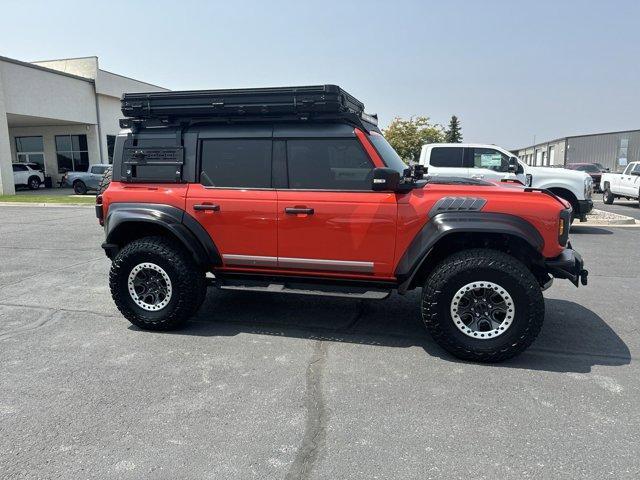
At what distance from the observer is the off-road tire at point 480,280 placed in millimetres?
3828

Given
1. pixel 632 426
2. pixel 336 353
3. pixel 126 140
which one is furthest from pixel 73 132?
pixel 632 426

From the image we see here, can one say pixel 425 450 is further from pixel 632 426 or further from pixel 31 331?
pixel 31 331

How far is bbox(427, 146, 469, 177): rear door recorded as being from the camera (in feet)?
37.7

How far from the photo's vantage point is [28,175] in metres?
28.7

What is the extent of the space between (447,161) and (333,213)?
323 inches

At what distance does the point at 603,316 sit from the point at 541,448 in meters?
2.96

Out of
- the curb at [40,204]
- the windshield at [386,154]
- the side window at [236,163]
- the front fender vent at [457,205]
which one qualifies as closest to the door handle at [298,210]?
the side window at [236,163]

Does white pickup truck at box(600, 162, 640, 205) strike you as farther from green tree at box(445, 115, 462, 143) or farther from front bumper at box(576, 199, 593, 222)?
green tree at box(445, 115, 462, 143)

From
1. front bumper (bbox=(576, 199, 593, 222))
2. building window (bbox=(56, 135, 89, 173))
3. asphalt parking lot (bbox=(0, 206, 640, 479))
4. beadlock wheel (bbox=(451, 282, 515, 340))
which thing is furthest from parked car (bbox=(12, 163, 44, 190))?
beadlock wheel (bbox=(451, 282, 515, 340))

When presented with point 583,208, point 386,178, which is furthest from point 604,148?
point 386,178

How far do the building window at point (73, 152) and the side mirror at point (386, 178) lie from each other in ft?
104

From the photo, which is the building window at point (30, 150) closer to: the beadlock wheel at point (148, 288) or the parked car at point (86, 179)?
the parked car at point (86, 179)

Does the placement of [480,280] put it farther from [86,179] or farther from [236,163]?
[86,179]

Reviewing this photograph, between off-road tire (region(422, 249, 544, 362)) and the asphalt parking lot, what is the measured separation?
0.16m
